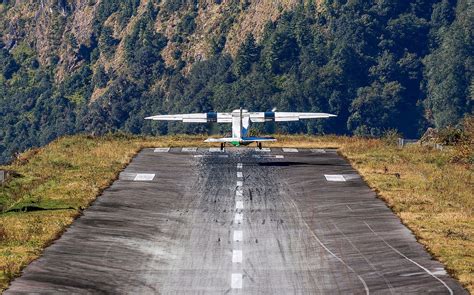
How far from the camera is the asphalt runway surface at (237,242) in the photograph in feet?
119

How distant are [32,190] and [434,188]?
18.7 m

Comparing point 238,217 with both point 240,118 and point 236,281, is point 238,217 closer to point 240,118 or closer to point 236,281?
point 236,281

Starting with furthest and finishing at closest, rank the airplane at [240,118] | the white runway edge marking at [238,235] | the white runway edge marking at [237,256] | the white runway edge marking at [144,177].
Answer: the airplane at [240,118]
the white runway edge marking at [144,177]
the white runway edge marking at [238,235]
the white runway edge marking at [237,256]

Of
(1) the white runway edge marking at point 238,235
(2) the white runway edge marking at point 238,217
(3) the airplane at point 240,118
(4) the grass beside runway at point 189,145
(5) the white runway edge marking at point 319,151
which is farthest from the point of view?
(5) the white runway edge marking at point 319,151

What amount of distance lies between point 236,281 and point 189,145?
148ft

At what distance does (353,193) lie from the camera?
56438mm

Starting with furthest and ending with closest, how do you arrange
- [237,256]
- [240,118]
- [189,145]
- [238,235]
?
[189,145] < [240,118] < [238,235] < [237,256]

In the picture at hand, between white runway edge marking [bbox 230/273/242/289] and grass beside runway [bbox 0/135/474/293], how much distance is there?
6.34 meters

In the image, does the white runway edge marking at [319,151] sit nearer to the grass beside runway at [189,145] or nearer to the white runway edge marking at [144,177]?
the grass beside runway at [189,145]

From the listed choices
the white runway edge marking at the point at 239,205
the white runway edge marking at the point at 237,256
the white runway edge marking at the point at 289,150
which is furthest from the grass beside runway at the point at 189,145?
the white runway edge marking at the point at 237,256

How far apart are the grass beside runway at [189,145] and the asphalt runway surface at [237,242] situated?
0.71 metres

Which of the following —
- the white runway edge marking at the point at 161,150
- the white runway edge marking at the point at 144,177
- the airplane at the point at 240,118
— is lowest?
the white runway edge marking at the point at 161,150

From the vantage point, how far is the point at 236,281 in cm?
3644

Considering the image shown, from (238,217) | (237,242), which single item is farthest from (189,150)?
(237,242)
